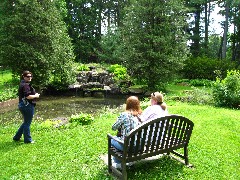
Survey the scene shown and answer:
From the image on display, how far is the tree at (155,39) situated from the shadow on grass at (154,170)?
575 inches

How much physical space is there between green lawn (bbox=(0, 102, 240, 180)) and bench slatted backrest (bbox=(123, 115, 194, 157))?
1.89 feet

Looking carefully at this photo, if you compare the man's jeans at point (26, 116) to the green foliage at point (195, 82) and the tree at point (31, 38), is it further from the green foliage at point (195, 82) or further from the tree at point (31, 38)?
the green foliage at point (195, 82)

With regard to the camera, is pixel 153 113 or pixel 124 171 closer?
pixel 124 171

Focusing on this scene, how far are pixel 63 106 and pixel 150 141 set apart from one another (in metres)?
13.0

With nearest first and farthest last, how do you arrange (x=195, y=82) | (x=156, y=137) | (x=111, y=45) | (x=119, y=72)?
(x=156, y=137), (x=195, y=82), (x=119, y=72), (x=111, y=45)

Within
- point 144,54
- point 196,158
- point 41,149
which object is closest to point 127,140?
point 196,158

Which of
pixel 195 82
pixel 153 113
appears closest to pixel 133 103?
pixel 153 113

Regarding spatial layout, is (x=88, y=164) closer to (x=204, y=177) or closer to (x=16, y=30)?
(x=204, y=177)

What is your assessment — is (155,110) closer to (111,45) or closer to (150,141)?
(150,141)

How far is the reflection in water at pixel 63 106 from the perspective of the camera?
48.8 feet

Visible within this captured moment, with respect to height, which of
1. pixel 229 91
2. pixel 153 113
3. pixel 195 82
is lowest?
pixel 195 82

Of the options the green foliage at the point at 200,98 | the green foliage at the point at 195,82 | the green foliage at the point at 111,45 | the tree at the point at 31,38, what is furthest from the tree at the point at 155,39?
the green foliage at the point at 111,45

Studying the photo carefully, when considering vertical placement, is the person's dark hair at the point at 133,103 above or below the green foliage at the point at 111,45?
below

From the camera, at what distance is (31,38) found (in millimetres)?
19875
